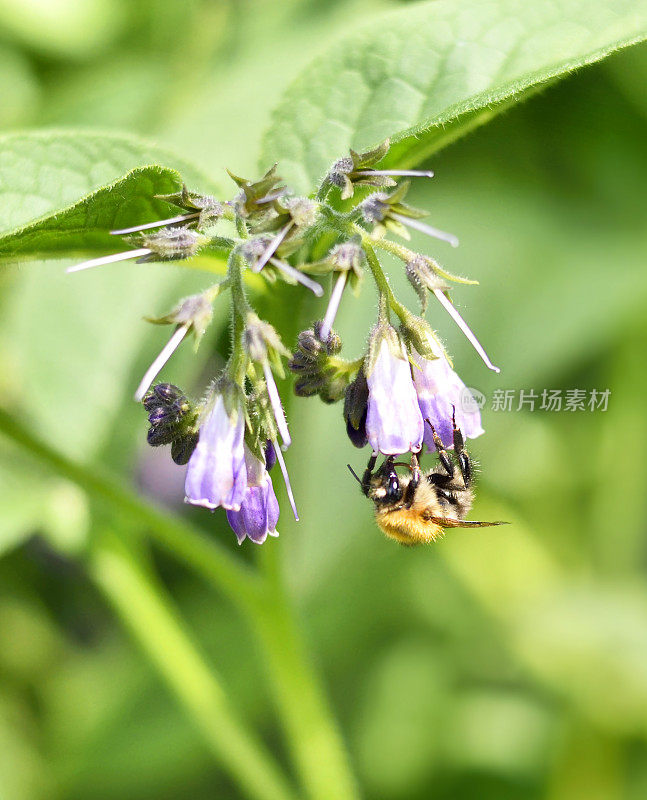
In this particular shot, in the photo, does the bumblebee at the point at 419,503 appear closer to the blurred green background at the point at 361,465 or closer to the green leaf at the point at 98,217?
the green leaf at the point at 98,217

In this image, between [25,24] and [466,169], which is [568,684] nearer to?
[466,169]

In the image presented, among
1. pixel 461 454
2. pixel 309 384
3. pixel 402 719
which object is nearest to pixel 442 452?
pixel 461 454

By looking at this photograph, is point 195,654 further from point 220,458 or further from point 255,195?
point 255,195

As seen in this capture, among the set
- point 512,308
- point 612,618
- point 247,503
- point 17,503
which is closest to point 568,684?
point 612,618

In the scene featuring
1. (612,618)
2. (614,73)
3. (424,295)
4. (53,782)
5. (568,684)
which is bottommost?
(53,782)

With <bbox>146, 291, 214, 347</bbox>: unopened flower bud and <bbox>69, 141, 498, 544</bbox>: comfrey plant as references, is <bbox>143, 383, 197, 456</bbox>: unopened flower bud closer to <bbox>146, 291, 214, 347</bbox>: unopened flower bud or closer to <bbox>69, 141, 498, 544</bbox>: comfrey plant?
<bbox>69, 141, 498, 544</bbox>: comfrey plant

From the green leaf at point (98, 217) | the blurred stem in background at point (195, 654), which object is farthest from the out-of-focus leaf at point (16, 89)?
the green leaf at point (98, 217)

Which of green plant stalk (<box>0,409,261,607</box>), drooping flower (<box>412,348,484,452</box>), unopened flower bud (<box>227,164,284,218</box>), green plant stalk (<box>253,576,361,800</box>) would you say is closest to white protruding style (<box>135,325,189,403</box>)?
unopened flower bud (<box>227,164,284,218</box>)

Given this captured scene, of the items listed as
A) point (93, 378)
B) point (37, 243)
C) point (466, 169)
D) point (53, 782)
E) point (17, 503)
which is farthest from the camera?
point (466, 169)
